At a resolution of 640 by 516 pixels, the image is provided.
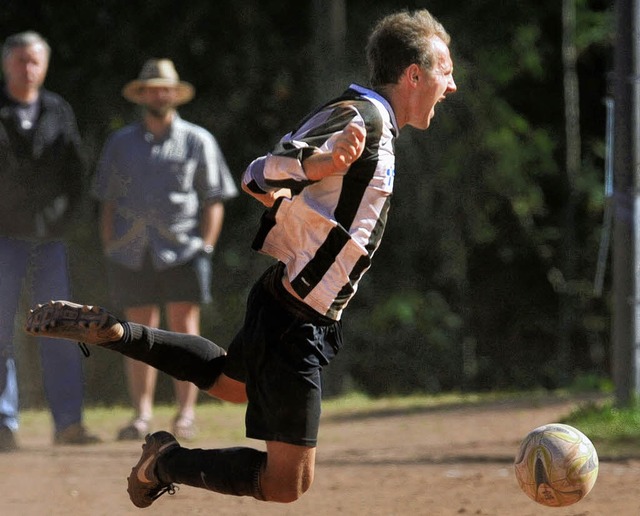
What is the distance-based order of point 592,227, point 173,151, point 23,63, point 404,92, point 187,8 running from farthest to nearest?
point 592,227 < point 187,8 < point 173,151 < point 23,63 < point 404,92

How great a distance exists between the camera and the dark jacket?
8633 millimetres

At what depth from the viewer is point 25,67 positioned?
8570mm

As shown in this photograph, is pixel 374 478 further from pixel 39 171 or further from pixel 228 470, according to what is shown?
pixel 39 171

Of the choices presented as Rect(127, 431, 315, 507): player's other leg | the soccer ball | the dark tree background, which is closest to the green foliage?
the dark tree background

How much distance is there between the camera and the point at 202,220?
9258mm

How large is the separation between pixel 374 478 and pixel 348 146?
127 inches

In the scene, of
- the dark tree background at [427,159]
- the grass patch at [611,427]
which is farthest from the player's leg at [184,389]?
the dark tree background at [427,159]

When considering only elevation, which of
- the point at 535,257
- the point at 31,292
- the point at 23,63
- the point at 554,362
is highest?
the point at 23,63

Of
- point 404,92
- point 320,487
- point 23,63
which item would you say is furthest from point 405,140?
point 404,92

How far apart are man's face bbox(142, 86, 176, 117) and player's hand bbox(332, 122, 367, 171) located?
4.97 meters

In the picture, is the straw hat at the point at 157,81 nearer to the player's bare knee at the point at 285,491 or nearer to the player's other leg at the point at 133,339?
the player's other leg at the point at 133,339

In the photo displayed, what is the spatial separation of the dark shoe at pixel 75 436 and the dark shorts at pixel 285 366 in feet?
13.5

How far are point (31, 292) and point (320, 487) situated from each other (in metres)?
2.89

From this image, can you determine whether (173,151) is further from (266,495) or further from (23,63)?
(266,495)
